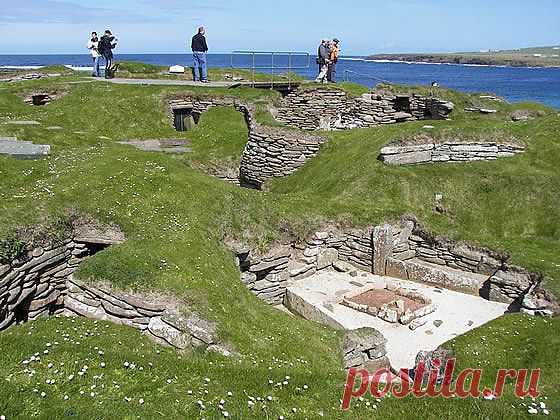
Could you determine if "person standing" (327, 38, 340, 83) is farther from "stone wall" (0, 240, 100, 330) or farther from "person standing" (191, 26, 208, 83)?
"stone wall" (0, 240, 100, 330)

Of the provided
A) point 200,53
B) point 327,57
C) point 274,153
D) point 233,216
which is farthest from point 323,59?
point 233,216

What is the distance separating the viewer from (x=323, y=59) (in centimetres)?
3328

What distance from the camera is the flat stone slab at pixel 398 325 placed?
14320 mm

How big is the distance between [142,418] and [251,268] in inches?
335

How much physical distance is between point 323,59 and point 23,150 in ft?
66.4

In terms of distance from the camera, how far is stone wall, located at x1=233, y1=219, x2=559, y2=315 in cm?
1617

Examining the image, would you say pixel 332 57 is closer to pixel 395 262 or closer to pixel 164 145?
pixel 164 145

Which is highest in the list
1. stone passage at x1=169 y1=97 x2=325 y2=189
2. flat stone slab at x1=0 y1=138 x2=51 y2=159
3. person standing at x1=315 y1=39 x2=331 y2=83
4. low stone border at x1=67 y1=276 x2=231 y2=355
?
person standing at x1=315 y1=39 x2=331 y2=83

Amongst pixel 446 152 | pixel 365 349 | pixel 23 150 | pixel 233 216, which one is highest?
pixel 23 150

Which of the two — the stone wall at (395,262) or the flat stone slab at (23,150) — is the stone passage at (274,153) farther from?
the flat stone slab at (23,150)

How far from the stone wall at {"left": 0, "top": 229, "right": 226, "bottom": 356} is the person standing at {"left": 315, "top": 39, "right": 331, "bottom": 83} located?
22435 mm

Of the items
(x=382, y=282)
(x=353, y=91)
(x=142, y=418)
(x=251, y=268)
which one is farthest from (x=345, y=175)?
(x=142, y=418)

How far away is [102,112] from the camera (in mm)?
27906

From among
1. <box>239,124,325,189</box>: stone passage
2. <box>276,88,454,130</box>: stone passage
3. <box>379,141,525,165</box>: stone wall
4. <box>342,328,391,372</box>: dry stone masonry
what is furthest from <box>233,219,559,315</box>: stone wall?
<box>276,88,454,130</box>: stone passage
